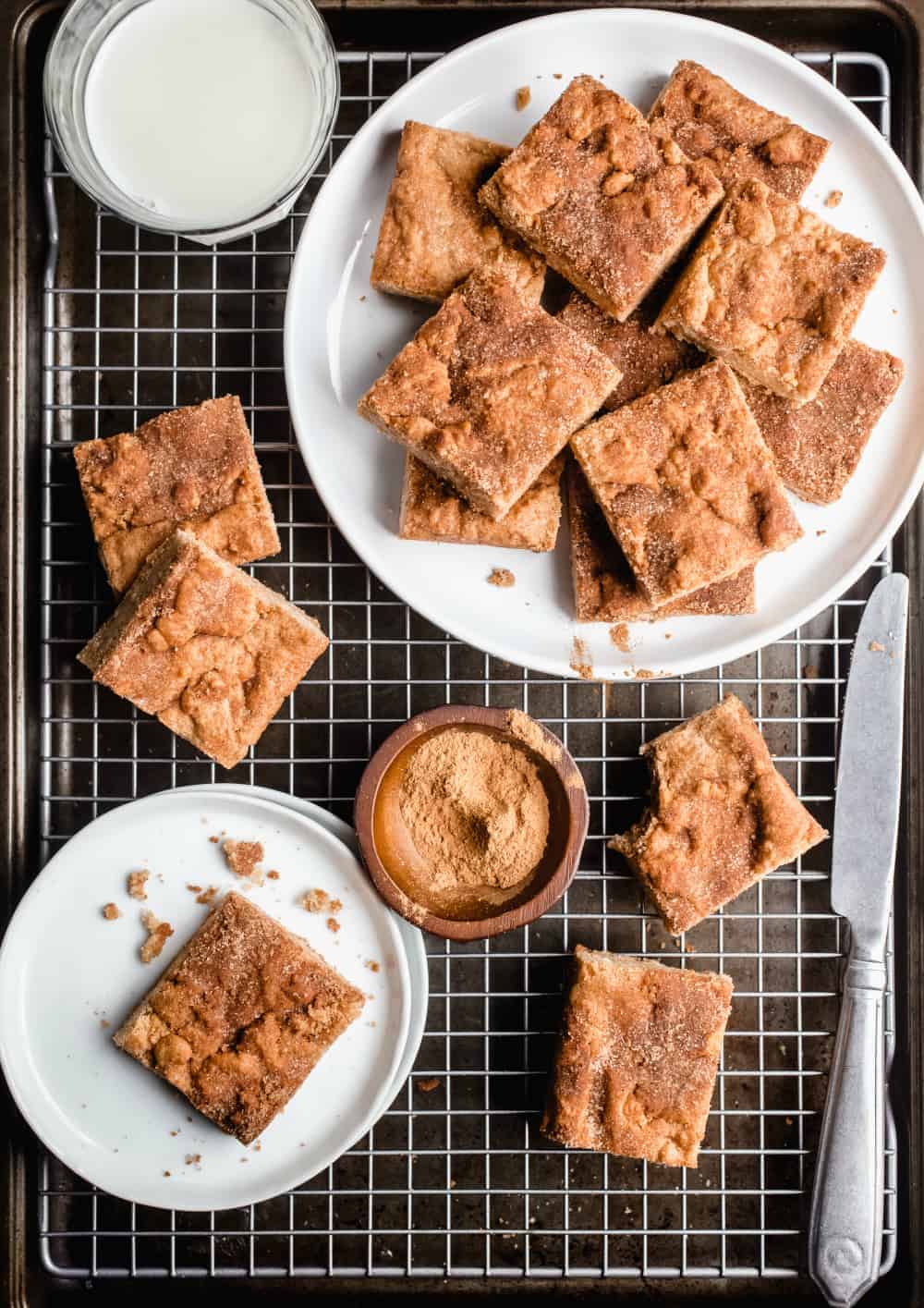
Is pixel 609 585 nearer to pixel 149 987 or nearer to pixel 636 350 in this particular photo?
pixel 636 350

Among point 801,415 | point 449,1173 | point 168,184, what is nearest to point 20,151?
point 168,184

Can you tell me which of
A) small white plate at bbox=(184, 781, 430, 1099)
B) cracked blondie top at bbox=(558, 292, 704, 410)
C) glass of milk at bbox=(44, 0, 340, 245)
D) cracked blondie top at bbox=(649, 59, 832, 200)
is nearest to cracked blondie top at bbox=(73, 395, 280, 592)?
glass of milk at bbox=(44, 0, 340, 245)

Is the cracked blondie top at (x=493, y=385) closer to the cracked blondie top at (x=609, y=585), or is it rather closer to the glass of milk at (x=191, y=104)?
the cracked blondie top at (x=609, y=585)

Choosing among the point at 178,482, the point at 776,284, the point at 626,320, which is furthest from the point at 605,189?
the point at 178,482

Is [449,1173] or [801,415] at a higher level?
[801,415]

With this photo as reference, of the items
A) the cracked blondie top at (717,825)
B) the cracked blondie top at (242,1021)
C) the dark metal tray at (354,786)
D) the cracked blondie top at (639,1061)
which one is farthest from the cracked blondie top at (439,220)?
the cracked blondie top at (639,1061)

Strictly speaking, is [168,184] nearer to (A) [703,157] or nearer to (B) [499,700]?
(A) [703,157]

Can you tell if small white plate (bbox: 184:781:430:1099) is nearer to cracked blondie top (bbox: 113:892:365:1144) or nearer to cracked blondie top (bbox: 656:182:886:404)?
cracked blondie top (bbox: 113:892:365:1144)
